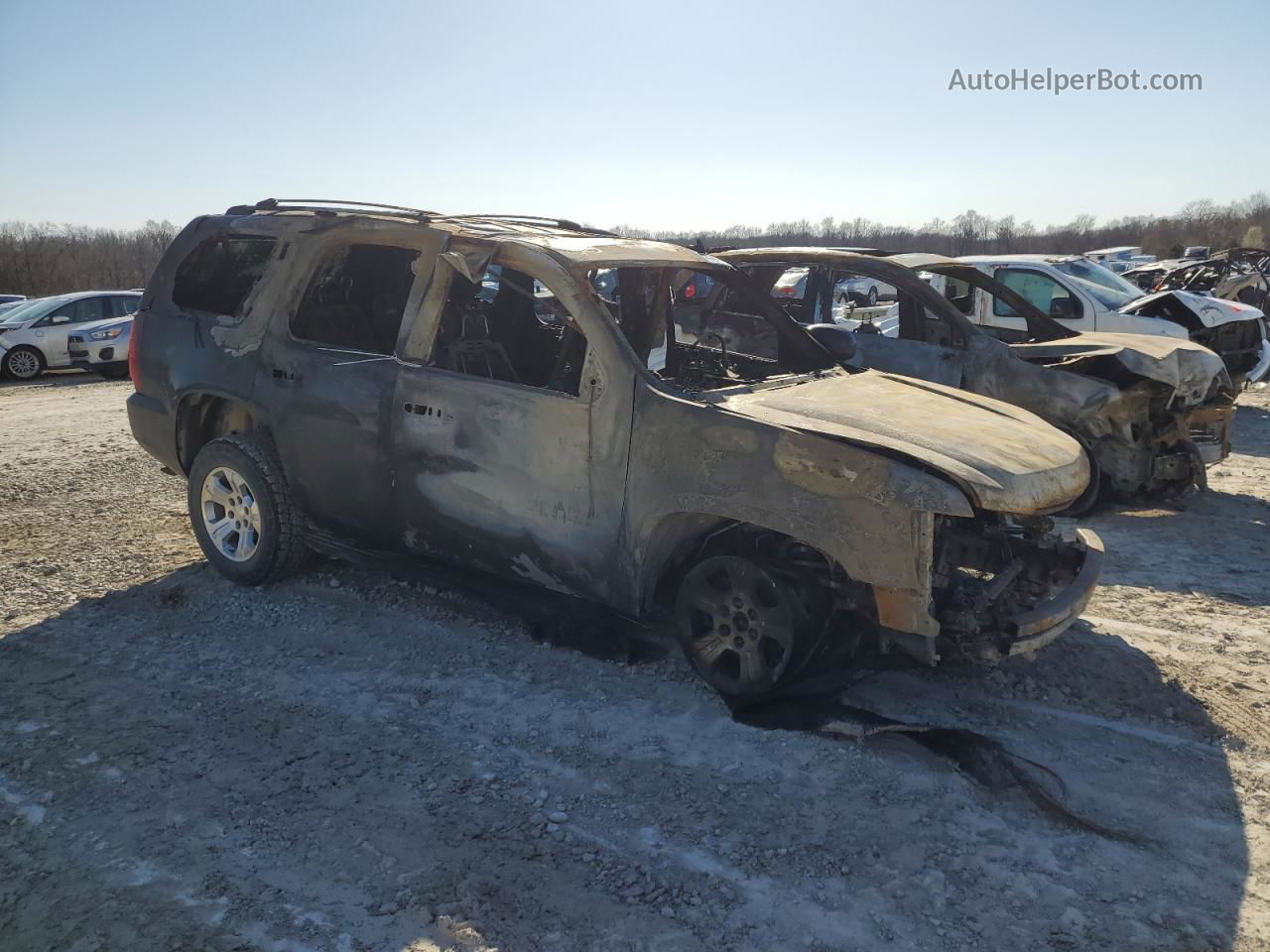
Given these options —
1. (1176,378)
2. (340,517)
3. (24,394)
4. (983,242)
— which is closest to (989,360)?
(1176,378)

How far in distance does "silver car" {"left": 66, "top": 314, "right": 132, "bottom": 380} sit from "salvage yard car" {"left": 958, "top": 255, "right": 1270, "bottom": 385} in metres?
13.6

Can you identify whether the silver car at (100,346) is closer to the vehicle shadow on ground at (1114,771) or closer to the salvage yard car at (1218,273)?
the vehicle shadow on ground at (1114,771)

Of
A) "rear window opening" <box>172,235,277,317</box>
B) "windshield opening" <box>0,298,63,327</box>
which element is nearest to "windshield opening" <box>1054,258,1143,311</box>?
"rear window opening" <box>172,235,277,317</box>

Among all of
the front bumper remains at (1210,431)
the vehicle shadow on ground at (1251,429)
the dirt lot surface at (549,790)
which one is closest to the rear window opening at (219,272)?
the dirt lot surface at (549,790)

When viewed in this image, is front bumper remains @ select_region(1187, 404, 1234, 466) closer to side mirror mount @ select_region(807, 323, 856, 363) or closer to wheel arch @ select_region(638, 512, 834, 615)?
side mirror mount @ select_region(807, 323, 856, 363)

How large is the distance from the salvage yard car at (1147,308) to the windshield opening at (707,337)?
225 inches

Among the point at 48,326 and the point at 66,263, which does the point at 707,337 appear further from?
the point at 66,263

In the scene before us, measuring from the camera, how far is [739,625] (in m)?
3.99

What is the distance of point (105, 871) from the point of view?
300 centimetres

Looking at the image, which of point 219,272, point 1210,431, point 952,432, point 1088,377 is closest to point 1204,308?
point 1210,431

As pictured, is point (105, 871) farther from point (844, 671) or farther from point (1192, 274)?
point (1192, 274)

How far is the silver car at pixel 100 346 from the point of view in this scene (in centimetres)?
1605

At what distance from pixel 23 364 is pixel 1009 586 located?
1734cm

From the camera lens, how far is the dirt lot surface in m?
2.83
